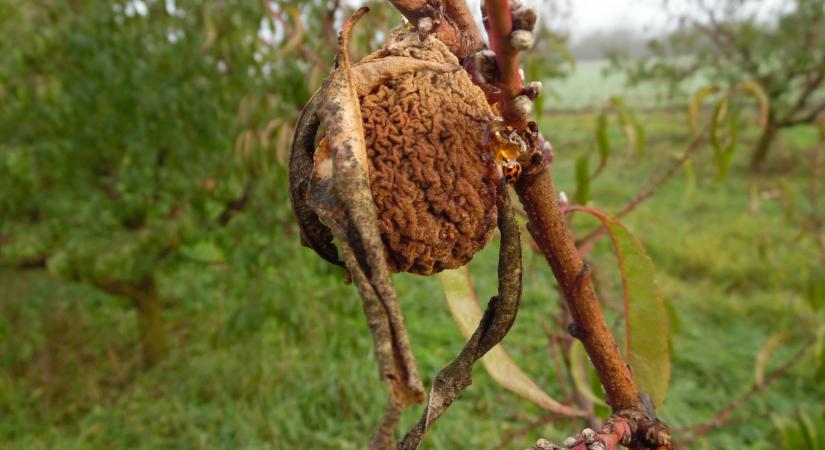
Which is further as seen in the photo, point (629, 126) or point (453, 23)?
point (629, 126)

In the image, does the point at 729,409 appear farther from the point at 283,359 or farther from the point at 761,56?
the point at 761,56

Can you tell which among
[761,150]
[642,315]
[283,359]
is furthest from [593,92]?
[642,315]

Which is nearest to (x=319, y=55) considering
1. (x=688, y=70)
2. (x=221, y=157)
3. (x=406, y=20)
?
(x=221, y=157)

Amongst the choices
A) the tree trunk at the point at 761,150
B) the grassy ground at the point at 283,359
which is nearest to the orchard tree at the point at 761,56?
the tree trunk at the point at 761,150

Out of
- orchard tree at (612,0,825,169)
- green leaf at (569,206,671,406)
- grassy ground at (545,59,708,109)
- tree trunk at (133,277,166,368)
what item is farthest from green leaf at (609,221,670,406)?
grassy ground at (545,59,708,109)

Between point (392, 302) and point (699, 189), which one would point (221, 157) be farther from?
point (699, 189)
